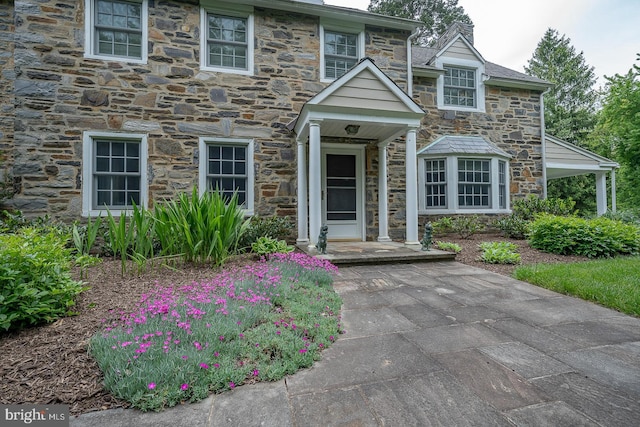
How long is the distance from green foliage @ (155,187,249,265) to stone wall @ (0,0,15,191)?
4.50 metres

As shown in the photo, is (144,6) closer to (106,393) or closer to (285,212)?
(285,212)

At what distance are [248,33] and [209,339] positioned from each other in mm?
6684

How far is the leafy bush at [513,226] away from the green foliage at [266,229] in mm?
5877

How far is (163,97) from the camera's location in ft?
19.8

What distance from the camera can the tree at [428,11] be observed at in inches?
694

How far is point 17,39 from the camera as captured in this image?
212 inches

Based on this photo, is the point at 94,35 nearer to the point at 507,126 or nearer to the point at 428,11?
the point at 507,126

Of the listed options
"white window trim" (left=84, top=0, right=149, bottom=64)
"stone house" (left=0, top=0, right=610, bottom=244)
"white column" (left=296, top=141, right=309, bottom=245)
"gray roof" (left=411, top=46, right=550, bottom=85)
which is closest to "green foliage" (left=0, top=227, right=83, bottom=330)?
"stone house" (left=0, top=0, right=610, bottom=244)

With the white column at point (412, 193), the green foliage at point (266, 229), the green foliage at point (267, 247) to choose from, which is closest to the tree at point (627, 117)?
the white column at point (412, 193)

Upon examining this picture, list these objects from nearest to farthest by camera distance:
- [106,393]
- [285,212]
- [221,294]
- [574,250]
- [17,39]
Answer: [106,393] < [221,294] < [17,39] < [574,250] < [285,212]

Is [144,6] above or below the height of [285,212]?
above

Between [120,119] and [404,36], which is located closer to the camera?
[120,119]

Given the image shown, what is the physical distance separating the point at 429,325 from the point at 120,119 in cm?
658

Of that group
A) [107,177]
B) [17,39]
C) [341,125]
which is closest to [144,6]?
[17,39]
